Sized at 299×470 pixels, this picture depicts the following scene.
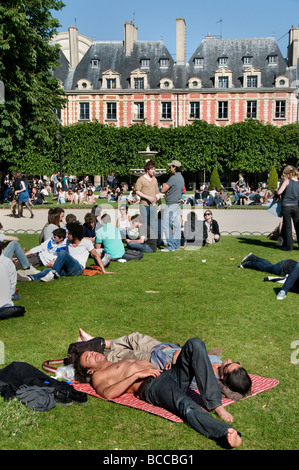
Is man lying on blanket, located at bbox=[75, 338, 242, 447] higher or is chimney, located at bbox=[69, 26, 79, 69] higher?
chimney, located at bbox=[69, 26, 79, 69]

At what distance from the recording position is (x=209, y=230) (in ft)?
43.1

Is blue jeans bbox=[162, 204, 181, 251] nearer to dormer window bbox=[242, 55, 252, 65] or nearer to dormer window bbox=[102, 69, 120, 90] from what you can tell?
dormer window bbox=[102, 69, 120, 90]

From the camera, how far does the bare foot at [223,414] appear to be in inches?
154

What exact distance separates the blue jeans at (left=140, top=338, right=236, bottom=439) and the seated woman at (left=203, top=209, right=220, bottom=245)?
8557mm

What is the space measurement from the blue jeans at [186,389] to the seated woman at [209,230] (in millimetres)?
8557

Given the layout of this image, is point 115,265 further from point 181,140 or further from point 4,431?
point 181,140

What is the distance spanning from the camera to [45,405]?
4125 mm

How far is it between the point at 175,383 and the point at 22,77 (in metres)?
12.9

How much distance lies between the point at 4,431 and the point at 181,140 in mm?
41741

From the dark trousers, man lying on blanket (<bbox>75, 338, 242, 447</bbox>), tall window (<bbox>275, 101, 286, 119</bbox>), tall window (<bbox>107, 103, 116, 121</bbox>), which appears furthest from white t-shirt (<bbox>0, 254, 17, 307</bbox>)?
tall window (<bbox>275, 101, 286, 119</bbox>)

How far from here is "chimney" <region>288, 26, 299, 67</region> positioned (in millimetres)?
48469

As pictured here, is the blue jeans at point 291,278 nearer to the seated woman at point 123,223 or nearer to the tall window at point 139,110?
the seated woman at point 123,223

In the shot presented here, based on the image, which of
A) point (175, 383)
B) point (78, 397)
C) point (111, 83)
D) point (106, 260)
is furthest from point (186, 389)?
point (111, 83)

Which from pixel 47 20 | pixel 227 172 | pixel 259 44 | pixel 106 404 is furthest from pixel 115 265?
pixel 259 44
